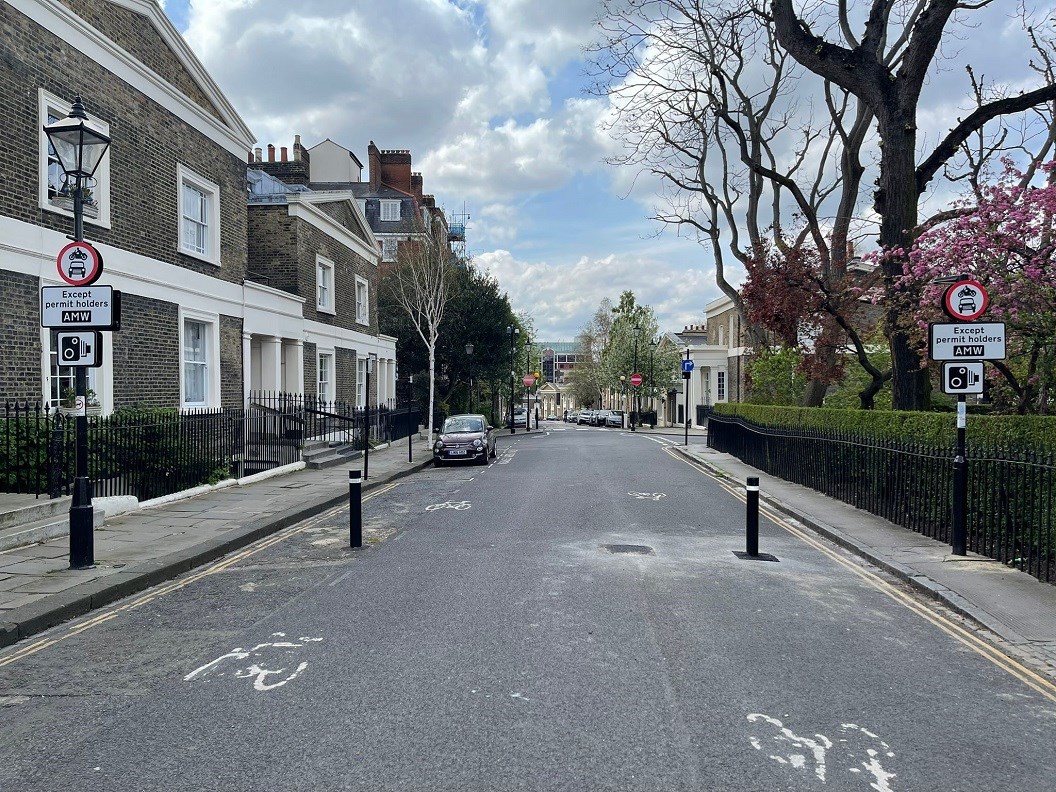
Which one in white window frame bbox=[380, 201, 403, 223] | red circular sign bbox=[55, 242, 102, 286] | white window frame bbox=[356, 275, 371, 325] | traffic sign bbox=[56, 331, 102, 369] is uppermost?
white window frame bbox=[380, 201, 403, 223]

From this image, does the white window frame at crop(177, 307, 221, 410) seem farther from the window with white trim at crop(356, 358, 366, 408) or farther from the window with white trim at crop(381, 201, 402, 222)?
the window with white trim at crop(381, 201, 402, 222)

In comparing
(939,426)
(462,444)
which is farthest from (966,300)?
(462,444)

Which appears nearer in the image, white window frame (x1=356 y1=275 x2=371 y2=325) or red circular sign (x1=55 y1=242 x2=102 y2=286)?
red circular sign (x1=55 y1=242 x2=102 y2=286)

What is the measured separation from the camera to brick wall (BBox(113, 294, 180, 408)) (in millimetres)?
15141

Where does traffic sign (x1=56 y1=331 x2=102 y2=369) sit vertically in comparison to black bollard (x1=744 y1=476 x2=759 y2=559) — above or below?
above

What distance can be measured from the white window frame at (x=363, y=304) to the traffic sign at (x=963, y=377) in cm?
2551

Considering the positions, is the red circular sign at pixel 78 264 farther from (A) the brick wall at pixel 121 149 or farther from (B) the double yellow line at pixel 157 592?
(A) the brick wall at pixel 121 149

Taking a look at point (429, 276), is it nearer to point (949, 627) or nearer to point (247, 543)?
point (247, 543)

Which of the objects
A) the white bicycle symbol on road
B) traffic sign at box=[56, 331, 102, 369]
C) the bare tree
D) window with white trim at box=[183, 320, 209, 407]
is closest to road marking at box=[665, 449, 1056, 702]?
the white bicycle symbol on road

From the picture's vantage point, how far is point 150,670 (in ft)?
18.0

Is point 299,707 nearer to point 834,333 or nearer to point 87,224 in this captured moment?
point 87,224

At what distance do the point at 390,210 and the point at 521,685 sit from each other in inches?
1963

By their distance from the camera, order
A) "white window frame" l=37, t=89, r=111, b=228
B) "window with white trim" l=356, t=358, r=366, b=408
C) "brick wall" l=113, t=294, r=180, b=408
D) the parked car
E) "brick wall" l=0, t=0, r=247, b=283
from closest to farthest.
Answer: "brick wall" l=0, t=0, r=247, b=283
"white window frame" l=37, t=89, r=111, b=228
"brick wall" l=113, t=294, r=180, b=408
the parked car
"window with white trim" l=356, t=358, r=366, b=408

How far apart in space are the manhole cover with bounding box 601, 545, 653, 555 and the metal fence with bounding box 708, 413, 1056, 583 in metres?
3.81
